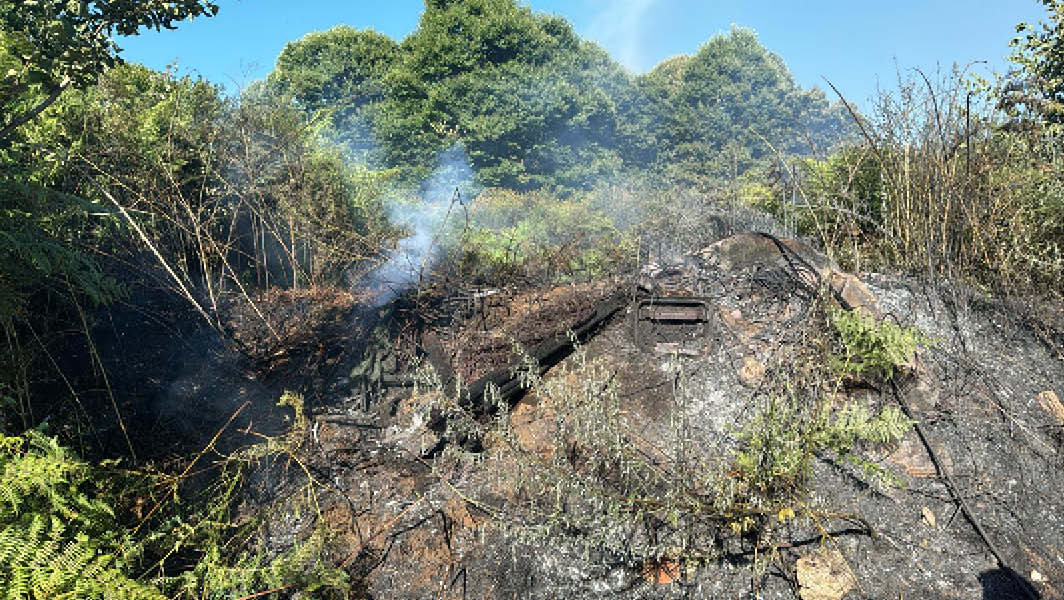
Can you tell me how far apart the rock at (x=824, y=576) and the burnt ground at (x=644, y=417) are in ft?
0.04

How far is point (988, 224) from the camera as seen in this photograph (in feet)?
15.2

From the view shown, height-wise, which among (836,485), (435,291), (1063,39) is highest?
(1063,39)

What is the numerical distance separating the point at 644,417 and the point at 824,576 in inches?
52.3

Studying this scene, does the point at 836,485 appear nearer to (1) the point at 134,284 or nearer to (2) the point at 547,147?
(1) the point at 134,284

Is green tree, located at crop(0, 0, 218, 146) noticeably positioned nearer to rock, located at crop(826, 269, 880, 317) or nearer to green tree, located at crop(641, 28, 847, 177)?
rock, located at crop(826, 269, 880, 317)

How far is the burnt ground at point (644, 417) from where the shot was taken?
10.2 feet

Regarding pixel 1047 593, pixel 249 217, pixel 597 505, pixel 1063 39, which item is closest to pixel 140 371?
pixel 249 217

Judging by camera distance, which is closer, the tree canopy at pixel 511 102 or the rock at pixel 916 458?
the rock at pixel 916 458

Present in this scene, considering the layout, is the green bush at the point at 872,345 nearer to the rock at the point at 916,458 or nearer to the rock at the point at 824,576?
the rock at the point at 916,458

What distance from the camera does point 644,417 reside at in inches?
159

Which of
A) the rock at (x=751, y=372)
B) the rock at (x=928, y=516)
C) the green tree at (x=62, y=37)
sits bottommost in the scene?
the rock at (x=928, y=516)

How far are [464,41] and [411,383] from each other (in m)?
13.4

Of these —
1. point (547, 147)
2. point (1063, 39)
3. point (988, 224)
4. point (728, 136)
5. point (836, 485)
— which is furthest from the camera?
point (728, 136)

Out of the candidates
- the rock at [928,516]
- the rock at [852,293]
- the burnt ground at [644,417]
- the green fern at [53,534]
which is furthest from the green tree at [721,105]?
the green fern at [53,534]
